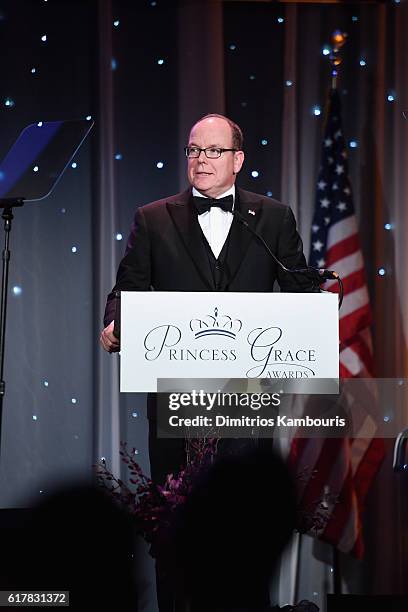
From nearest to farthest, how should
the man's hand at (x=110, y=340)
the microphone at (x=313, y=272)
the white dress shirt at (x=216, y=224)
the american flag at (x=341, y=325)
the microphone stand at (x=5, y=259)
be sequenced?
the microphone at (x=313, y=272)
the man's hand at (x=110, y=340)
the microphone stand at (x=5, y=259)
the white dress shirt at (x=216, y=224)
the american flag at (x=341, y=325)

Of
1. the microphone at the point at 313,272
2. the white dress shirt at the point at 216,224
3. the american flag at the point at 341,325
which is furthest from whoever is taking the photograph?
the american flag at the point at 341,325

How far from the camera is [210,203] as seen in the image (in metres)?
3.19

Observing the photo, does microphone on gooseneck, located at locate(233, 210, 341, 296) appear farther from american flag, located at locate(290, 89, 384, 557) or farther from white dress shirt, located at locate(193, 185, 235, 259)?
american flag, located at locate(290, 89, 384, 557)

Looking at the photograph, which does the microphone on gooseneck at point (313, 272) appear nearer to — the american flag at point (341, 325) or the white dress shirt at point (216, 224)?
the white dress shirt at point (216, 224)

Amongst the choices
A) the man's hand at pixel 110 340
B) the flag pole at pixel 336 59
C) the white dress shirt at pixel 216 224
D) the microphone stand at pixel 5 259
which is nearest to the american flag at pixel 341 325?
the flag pole at pixel 336 59

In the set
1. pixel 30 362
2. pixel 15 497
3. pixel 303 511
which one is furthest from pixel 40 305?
pixel 303 511

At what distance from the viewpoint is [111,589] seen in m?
3.24

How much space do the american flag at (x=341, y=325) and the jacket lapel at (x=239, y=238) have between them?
0.66 m

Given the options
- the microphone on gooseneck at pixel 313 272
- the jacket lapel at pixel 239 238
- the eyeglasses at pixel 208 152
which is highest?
the eyeglasses at pixel 208 152

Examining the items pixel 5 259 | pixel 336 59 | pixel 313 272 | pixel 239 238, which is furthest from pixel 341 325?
pixel 5 259

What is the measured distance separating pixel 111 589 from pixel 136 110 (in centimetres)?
197

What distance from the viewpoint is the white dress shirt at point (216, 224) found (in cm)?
328

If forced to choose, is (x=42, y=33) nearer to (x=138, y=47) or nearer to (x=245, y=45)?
(x=138, y=47)

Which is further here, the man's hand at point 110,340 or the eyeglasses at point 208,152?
the eyeglasses at point 208,152
